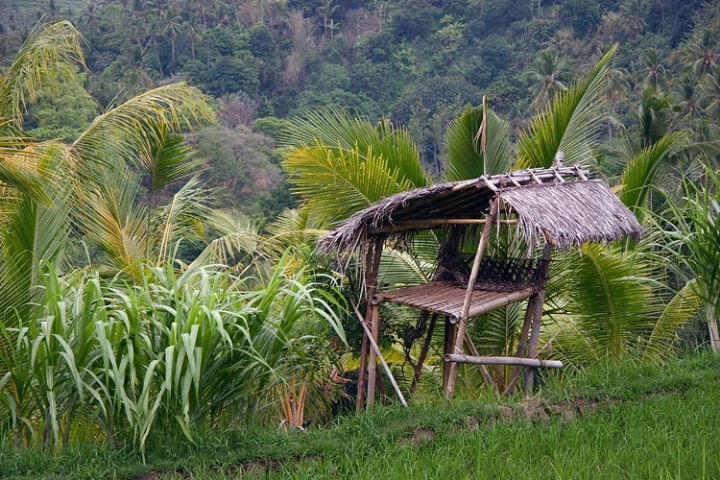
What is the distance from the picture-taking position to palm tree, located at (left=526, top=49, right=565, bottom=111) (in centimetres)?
3553

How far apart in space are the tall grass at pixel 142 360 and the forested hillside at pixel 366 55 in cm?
2919

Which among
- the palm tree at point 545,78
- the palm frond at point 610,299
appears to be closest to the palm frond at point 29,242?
the palm frond at point 610,299

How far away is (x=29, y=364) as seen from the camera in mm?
4145

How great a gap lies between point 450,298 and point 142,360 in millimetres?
2043

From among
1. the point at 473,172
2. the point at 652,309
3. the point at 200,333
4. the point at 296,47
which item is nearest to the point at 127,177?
the point at 473,172

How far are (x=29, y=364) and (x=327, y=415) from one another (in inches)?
99.2

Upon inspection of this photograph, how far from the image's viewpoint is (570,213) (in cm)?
533

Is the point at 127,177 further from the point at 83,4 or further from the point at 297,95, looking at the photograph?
the point at 83,4

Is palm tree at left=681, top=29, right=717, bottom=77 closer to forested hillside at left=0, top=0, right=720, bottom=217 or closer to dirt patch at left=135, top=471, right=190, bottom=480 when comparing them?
forested hillside at left=0, top=0, right=720, bottom=217

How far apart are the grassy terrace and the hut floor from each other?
22.1 inches

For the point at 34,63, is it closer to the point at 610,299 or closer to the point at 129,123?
the point at 129,123

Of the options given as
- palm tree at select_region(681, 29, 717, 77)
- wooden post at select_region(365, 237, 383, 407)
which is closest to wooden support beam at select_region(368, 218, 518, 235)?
wooden post at select_region(365, 237, 383, 407)

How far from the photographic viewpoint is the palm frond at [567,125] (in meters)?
7.39

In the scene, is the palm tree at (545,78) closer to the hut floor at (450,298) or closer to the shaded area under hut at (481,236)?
the shaded area under hut at (481,236)
